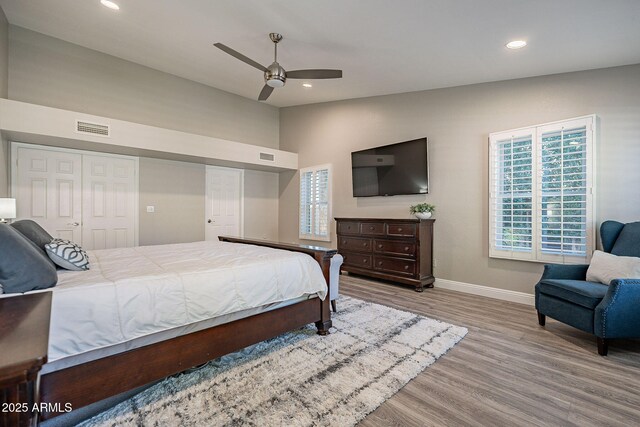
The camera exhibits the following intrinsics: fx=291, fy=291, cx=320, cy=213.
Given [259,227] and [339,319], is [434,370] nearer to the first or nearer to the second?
[339,319]

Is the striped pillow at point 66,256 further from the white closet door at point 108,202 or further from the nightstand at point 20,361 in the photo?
the white closet door at point 108,202

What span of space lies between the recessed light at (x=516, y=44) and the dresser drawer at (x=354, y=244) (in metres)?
3.09

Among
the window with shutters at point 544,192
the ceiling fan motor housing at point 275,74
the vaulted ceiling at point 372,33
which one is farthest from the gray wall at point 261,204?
the window with shutters at point 544,192

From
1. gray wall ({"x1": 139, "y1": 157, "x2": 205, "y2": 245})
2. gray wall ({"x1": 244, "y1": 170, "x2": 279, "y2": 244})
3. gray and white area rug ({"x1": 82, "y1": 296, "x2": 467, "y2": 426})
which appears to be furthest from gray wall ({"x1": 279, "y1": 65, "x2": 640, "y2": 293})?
gray wall ({"x1": 139, "y1": 157, "x2": 205, "y2": 245})

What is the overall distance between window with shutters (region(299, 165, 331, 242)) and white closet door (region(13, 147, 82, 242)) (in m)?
3.82

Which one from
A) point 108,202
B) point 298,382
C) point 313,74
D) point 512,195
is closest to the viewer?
point 298,382

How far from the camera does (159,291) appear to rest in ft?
5.82

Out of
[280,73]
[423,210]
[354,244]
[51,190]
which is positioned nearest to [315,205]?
[354,244]

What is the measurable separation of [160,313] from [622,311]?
11.2 feet

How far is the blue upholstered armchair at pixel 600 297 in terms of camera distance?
231cm

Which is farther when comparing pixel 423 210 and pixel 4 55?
pixel 423 210

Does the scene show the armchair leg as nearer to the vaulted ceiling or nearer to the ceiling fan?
the vaulted ceiling

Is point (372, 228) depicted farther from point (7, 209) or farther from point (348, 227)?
point (7, 209)

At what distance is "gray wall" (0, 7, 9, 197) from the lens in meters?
3.54
